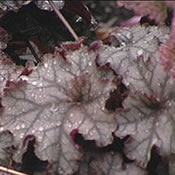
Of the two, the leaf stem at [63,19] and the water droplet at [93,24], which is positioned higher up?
the leaf stem at [63,19]

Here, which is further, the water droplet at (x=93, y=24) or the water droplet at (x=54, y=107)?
the water droplet at (x=93, y=24)

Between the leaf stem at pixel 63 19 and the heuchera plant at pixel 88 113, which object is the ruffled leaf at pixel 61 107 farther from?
the leaf stem at pixel 63 19

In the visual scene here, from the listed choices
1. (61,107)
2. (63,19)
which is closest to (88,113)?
(61,107)

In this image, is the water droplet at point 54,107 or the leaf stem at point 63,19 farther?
the leaf stem at point 63,19

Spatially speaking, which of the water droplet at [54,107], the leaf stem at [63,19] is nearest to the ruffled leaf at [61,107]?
the water droplet at [54,107]

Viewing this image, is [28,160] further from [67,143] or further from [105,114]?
[105,114]

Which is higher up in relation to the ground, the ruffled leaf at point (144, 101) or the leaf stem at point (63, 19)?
the leaf stem at point (63, 19)

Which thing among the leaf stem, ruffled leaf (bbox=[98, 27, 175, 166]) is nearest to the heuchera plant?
ruffled leaf (bbox=[98, 27, 175, 166])

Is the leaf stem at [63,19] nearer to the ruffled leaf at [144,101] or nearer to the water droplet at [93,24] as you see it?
the water droplet at [93,24]

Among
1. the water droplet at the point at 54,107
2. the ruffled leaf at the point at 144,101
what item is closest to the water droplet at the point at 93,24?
the ruffled leaf at the point at 144,101
